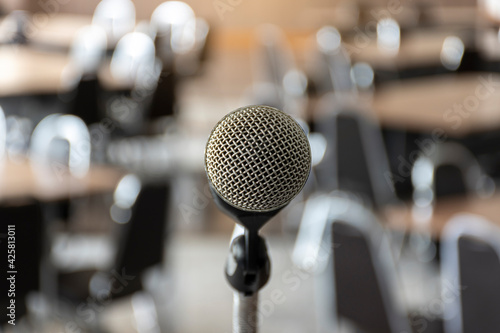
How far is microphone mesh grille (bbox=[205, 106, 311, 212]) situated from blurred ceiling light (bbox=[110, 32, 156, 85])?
4449 mm

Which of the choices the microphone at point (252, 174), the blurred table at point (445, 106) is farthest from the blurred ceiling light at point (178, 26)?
the microphone at point (252, 174)

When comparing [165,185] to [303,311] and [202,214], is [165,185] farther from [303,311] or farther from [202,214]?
[202,214]

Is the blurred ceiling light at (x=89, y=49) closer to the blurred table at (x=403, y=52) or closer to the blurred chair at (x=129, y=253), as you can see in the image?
the blurred table at (x=403, y=52)

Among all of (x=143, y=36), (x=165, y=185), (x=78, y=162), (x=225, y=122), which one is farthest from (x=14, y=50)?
(x=225, y=122)

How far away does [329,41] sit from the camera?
17.5ft

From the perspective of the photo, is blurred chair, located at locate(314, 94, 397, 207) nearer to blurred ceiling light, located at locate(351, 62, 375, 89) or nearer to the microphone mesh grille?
the microphone mesh grille

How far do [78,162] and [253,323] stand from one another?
9.73 feet

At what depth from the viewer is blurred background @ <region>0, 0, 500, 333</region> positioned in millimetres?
1740

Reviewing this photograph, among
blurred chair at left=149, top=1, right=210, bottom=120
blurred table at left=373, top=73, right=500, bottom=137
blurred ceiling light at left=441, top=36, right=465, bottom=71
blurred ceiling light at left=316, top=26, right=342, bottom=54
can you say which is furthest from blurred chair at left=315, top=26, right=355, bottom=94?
blurred chair at left=149, top=1, right=210, bottom=120

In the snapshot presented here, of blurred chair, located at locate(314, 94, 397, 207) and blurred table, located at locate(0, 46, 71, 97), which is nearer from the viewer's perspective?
blurred chair, located at locate(314, 94, 397, 207)

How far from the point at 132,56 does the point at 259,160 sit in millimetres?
5029

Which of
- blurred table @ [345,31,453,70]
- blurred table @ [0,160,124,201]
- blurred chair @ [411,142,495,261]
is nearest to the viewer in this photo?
blurred table @ [0,160,124,201]

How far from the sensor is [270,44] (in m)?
4.43

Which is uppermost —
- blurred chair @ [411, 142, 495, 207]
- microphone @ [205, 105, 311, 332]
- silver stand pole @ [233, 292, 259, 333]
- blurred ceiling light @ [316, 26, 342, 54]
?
microphone @ [205, 105, 311, 332]
